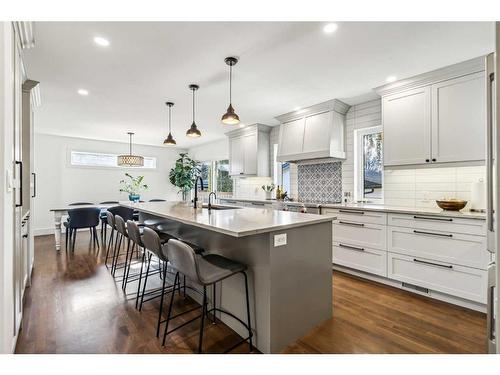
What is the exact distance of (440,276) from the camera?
255 cm

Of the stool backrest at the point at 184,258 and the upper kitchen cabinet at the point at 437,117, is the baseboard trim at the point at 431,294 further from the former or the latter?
the stool backrest at the point at 184,258

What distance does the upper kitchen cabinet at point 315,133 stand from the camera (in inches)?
152

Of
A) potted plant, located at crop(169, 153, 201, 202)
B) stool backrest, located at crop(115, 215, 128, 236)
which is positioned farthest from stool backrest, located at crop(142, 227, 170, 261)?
potted plant, located at crop(169, 153, 201, 202)

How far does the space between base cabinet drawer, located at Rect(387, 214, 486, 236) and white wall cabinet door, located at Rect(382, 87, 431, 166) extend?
2.30 feet

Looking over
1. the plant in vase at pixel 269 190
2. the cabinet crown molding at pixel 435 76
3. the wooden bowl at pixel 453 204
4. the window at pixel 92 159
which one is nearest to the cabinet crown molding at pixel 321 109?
the cabinet crown molding at pixel 435 76

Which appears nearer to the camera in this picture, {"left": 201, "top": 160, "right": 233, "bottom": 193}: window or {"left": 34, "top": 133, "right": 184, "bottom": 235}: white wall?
{"left": 34, "top": 133, "right": 184, "bottom": 235}: white wall

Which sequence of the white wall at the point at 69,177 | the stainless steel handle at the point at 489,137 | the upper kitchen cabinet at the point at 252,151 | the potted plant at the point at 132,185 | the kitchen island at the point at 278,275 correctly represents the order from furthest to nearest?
the potted plant at the point at 132,185 < the white wall at the point at 69,177 < the upper kitchen cabinet at the point at 252,151 < the kitchen island at the point at 278,275 < the stainless steel handle at the point at 489,137

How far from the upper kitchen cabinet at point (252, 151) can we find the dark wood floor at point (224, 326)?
302 cm

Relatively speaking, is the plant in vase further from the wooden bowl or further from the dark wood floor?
the wooden bowl

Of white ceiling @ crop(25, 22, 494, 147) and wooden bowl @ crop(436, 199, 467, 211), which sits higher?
white ceiling @ crop(25, 22, 494, 147)

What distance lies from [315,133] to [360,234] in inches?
69.0

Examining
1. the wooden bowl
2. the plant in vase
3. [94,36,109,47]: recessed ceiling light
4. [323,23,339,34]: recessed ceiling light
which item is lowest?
the wooden bowl

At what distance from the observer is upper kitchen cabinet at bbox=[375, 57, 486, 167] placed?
255 centimetres

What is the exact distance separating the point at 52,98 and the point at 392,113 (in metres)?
4.85
